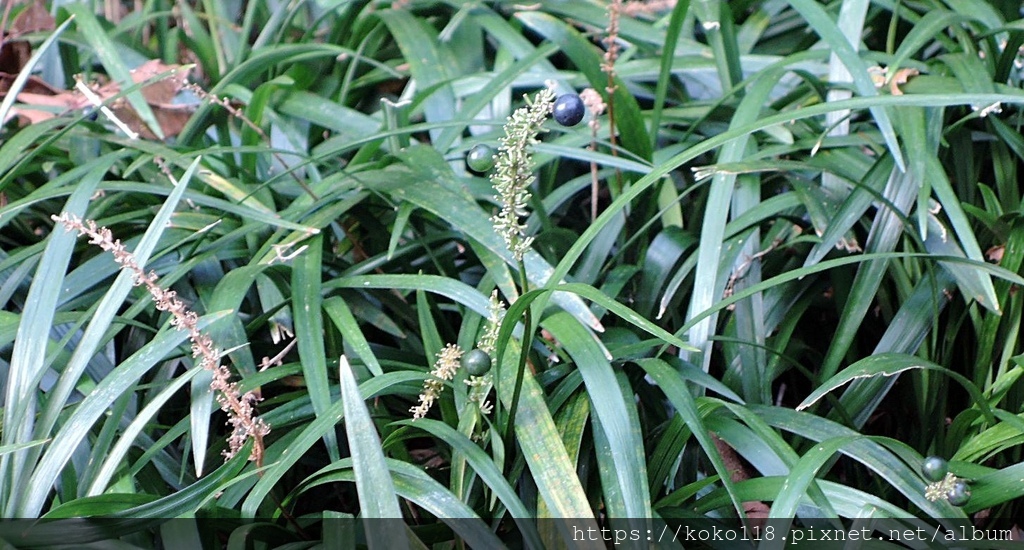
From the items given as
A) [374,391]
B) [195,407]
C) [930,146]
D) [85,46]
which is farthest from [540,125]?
[85,46]

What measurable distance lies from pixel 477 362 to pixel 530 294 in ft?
0.29

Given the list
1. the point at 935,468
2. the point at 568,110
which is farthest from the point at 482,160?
the point at 935,468

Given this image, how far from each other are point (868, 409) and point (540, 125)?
60 centimetres

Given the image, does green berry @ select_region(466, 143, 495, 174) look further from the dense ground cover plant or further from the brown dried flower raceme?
the brown dried flower raceme

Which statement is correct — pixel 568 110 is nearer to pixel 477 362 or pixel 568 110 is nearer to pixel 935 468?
pixel 477 362

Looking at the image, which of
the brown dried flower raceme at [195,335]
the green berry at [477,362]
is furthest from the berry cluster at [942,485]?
the brown dried flower raceme at [195,335]

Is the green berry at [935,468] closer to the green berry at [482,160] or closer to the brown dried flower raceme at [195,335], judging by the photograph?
the green berry at [482,160]

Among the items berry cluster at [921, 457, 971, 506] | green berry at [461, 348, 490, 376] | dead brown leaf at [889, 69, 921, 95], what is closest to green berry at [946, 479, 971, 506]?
berry cluster at [921, 457, 971, 506]

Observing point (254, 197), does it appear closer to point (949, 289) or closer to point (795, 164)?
point (795, 164)

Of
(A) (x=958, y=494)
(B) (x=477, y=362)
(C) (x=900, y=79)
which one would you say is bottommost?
(A) (x=958, y=494)

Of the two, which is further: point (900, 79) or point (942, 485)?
point (900, 79)

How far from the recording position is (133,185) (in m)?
1.14

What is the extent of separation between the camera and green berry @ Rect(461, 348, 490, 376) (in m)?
0.82

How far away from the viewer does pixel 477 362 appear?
0.82m
